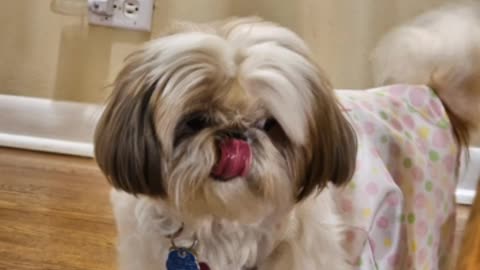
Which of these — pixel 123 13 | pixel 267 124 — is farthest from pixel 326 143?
pixel 123 13

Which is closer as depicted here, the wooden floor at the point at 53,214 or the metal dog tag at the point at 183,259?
the metal dog tag at the point at 183,259

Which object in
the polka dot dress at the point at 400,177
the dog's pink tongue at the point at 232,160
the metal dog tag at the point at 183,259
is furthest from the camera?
the polka dot dress at the point at 400,177

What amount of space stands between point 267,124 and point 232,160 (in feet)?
0.27

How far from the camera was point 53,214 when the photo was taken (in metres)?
1.83

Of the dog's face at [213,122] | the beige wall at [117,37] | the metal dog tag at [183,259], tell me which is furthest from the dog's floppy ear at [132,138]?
the beige wall at [117,37]

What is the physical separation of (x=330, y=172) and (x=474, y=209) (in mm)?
212

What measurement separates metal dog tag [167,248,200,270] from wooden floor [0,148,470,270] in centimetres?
59

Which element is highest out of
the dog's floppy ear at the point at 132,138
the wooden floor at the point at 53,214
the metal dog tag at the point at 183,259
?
the dog's floppy ear at the point at 132,138

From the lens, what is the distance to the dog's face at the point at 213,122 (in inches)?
36.6

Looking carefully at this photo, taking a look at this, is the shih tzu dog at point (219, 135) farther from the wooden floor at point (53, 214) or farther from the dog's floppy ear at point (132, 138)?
the wooden floor at point (53, 214)

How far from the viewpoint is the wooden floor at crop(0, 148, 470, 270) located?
5.39ft

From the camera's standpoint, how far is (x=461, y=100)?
146 cm

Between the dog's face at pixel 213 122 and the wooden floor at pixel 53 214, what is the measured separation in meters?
0.72

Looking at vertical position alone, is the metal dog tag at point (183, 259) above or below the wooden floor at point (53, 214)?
above
